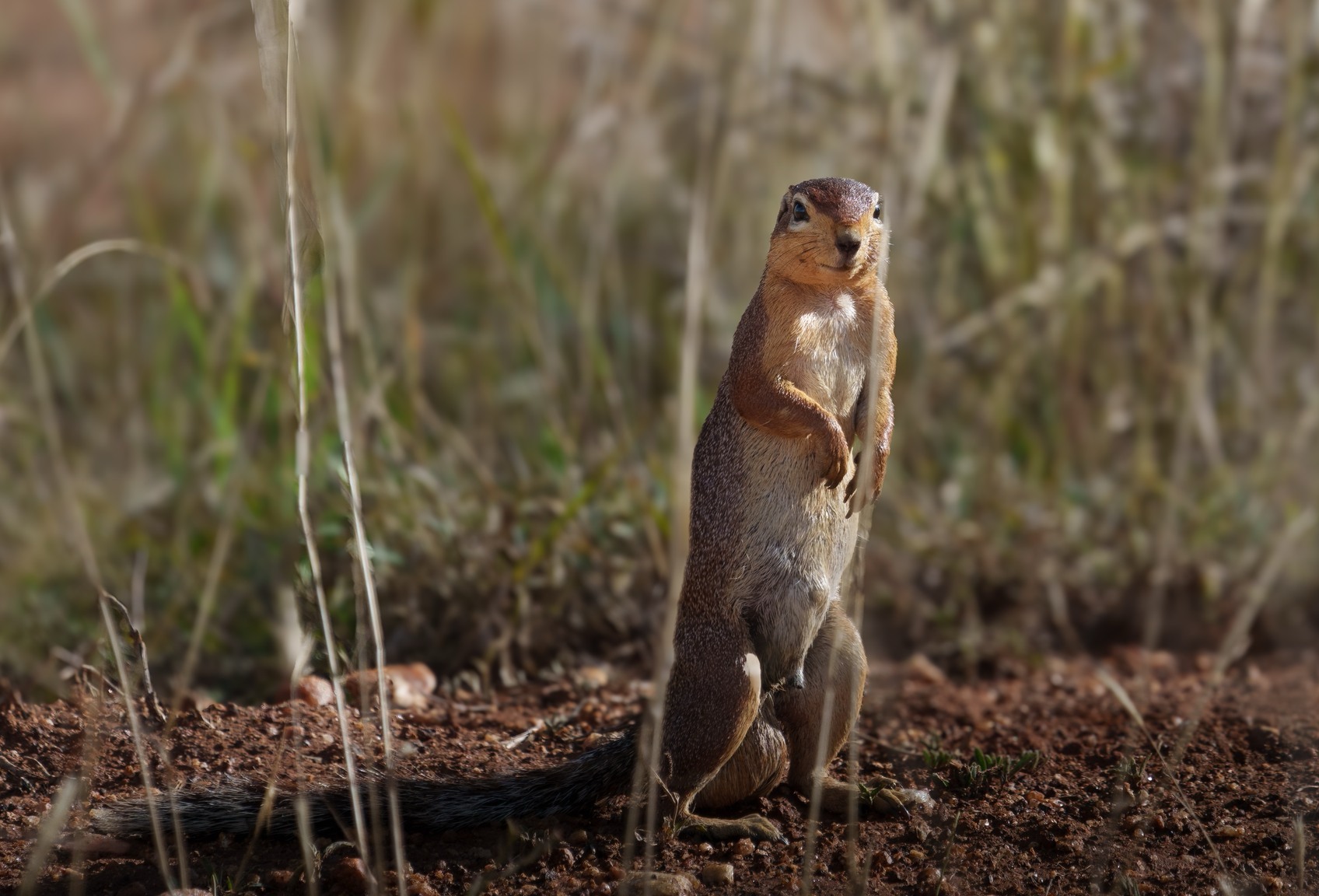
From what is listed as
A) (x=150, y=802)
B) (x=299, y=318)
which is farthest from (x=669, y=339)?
(x=150, y=802)

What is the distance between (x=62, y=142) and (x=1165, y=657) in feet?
24.5

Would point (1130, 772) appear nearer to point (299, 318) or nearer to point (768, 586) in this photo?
point (768, 586)

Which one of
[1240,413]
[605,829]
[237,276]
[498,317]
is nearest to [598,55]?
[498,317]

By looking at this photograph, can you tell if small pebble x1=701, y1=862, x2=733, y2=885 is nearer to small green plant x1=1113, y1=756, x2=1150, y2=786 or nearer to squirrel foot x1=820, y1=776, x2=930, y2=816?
squirrel foot x1=820, y1=776, x2=930, y2=816

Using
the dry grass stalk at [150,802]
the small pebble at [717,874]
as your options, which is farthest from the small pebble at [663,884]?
the dry grass stalk at [150,802]

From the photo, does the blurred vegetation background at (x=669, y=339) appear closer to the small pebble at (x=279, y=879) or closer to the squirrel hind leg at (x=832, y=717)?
the squirrel hind leg at (x=832, y=717)

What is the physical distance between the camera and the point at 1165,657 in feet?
13.5

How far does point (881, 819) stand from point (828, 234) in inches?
42.6

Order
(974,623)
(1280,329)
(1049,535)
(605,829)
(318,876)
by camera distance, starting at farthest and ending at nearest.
Answer: 1. (1280,329)
2. (1049,535)
3. (974,623)
4. (605,829)
5. (318,876)

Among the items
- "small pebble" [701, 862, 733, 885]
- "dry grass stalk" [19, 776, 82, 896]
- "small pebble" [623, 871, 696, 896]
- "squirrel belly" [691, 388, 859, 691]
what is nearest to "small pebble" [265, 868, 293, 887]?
"dry grass stalk" [19, 776, 82, 896]

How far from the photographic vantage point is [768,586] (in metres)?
2.73

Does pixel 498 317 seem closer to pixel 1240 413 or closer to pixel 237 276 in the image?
pixel 237 276

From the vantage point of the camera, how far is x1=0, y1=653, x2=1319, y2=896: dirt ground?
7.94 feet

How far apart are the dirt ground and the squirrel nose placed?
1029mm
